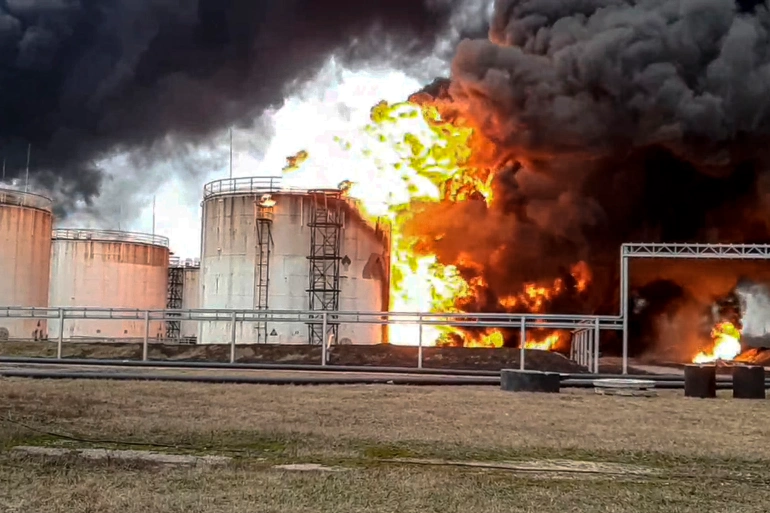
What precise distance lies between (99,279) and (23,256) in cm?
1379

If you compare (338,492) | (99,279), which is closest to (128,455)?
(338,492)

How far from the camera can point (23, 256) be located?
4672 centimetres

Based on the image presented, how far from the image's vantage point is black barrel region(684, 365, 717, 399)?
64.6 feet

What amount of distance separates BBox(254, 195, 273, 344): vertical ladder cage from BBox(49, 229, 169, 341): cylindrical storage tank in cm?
2186

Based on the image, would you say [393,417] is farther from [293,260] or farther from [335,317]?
[293,260]

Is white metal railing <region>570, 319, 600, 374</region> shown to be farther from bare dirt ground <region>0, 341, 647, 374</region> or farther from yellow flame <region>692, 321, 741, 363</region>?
yellow flame <region>692, 321, 741, 363</region>

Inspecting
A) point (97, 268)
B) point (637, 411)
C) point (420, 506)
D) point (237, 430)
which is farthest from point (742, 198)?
point (97, 268)

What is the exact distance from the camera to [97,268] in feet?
199

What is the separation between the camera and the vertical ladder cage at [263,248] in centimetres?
4097

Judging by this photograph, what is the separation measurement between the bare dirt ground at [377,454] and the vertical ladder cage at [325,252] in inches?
926

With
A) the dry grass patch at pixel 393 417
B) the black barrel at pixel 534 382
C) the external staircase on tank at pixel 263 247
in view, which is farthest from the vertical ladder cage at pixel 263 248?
the black barrel at pixel 534 382

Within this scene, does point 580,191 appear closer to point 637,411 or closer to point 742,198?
point 742,198

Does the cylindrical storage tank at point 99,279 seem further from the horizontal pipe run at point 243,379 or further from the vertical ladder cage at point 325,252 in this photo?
the horizontal pipe run at point 243,379

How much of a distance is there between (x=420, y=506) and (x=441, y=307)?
108 ft
